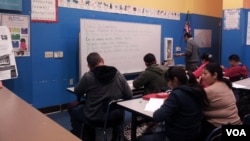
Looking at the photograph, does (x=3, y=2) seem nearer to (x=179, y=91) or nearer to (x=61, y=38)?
(x=61, y=38)

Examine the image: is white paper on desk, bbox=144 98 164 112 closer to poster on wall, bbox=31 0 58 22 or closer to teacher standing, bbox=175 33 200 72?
poster on wall, bbox=31 0 58 22

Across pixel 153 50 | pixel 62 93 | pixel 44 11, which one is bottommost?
pixel 62 93

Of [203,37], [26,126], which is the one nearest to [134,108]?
[26,126]

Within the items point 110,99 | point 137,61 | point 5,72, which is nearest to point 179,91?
point 110,99

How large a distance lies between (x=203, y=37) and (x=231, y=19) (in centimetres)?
167

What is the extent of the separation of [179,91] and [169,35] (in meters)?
4.76

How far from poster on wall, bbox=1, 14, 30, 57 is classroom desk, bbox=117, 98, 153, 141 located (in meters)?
1.95

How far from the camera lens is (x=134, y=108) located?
8.06 ft

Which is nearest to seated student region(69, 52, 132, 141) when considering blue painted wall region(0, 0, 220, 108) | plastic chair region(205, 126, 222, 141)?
plastic chair region(205, 126, 222, 141)

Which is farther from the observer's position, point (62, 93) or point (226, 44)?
point (226, 44)

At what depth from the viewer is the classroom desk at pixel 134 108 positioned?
7.69 feet

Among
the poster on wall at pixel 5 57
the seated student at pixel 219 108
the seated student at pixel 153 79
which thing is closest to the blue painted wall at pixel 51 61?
the poster on wall at pixel 5 57

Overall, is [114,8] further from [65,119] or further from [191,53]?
[65,119]

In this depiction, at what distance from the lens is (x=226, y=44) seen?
629 cm
